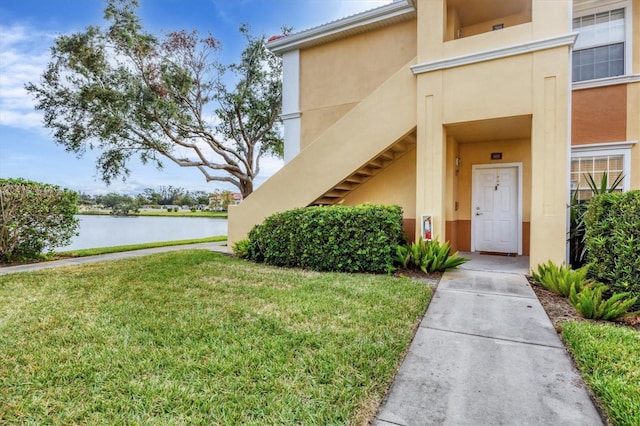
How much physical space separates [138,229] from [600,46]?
16340mm

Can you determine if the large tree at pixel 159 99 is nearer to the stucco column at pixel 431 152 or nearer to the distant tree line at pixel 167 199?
the distant tree line at pixel 167 199

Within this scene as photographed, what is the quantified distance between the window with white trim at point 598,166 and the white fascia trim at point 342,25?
5.63 meters

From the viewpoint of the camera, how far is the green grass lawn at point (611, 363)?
217 centimetres

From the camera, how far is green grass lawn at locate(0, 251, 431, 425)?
7.27 feet

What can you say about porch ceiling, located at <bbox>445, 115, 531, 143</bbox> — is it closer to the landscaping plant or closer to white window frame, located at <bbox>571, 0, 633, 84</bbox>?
the landscaping plant

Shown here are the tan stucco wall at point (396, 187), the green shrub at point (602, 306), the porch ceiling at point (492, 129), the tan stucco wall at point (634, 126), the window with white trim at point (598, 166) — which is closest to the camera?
the green shrub at point (602, 306)

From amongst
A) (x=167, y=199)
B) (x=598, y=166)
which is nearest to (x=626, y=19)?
(x=598, y=166)

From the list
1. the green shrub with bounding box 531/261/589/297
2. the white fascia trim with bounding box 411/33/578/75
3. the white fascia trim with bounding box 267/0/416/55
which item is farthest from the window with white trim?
the white fascia trim with bounding box 267/0/416/55

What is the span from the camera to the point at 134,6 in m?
13.1

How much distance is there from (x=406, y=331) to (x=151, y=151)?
14702mm

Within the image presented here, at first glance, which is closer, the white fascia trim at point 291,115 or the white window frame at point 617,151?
the white window frame at point 617,151

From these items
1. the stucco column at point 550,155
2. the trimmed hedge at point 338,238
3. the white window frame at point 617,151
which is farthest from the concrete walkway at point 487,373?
A: the white window frame at point 617,151

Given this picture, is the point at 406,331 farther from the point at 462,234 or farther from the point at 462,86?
the point at 462,234

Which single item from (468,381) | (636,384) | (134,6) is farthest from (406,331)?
(134,6)
